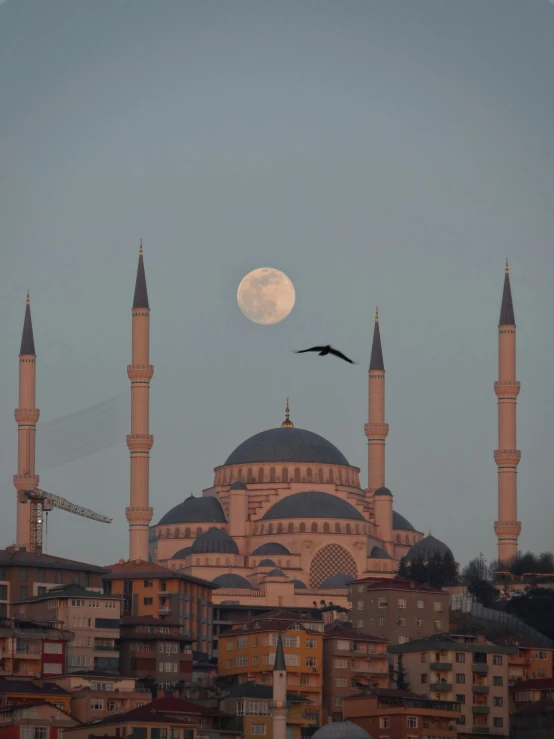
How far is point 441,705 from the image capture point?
7419 centimetres

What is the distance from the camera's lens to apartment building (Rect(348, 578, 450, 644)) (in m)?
84.6

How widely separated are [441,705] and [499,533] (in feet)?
108

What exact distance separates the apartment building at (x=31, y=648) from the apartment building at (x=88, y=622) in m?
0.59

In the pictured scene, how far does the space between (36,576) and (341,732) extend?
22937 mm

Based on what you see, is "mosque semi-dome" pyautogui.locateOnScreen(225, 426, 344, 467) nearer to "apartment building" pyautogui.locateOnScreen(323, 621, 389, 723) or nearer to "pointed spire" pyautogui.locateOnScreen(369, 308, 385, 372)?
"pointed spire" pyautogui.locateOnScreen(369, 308, 385, 372)

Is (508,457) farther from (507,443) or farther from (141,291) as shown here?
(141,291)

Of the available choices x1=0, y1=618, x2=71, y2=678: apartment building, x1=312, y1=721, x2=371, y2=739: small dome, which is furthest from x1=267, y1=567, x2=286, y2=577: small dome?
x1=312, y1=721, x2=371, y2=739: small dome

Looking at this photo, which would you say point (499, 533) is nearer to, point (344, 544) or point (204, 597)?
point (344, 544)

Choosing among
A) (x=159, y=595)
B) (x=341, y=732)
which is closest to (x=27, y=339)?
(x=159, y=595)

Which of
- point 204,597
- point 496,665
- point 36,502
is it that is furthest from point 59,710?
point 36,502

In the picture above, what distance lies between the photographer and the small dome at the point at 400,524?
4496 inches

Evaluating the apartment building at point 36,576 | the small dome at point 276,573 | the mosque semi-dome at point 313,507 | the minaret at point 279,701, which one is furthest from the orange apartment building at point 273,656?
the mosque semi-dome at point 313,507

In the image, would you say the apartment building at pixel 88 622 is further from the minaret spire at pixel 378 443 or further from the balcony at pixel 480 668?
the minaret spire at pixel 378 443

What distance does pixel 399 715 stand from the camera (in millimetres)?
71562
